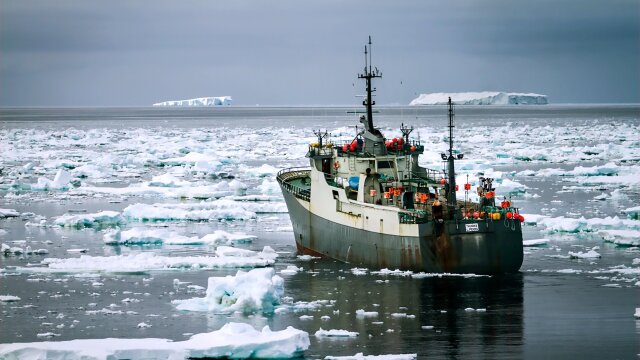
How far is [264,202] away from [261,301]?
23.2 m

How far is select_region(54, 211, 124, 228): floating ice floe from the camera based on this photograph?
39875mm

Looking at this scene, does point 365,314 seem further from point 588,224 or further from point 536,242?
point 588,224

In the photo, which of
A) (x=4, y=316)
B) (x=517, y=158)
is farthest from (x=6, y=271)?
(x=517, y=158)

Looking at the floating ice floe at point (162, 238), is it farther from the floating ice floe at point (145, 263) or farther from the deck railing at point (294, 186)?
the floating ice floe at point (145, 263)

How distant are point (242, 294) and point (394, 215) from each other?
5678mm

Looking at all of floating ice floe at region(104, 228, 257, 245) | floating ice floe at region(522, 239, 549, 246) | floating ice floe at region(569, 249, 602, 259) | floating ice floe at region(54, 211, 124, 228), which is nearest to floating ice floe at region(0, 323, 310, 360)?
floating ice floe at region(569, 249, 602, 259)

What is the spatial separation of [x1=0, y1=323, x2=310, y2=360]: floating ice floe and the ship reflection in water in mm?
903

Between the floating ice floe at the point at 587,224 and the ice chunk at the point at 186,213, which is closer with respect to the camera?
the floating ice floe at the point at 587,224

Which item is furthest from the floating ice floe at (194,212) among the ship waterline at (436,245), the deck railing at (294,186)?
the ship waterline at (436,245)

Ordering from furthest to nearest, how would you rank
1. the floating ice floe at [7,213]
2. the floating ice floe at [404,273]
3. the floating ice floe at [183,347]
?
the floating ice floe at [7,213] → the floating ice floe at [404,273] → the floating ice floe at [183,347]

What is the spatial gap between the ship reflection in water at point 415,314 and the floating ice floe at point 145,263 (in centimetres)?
234

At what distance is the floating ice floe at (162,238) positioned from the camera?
35.3m

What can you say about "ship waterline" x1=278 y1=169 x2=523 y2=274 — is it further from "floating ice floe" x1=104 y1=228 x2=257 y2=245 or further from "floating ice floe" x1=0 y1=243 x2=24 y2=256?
"floating ice floe" x1=0 y1=243 x2=24 y2=256

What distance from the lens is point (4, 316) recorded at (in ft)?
81.5
